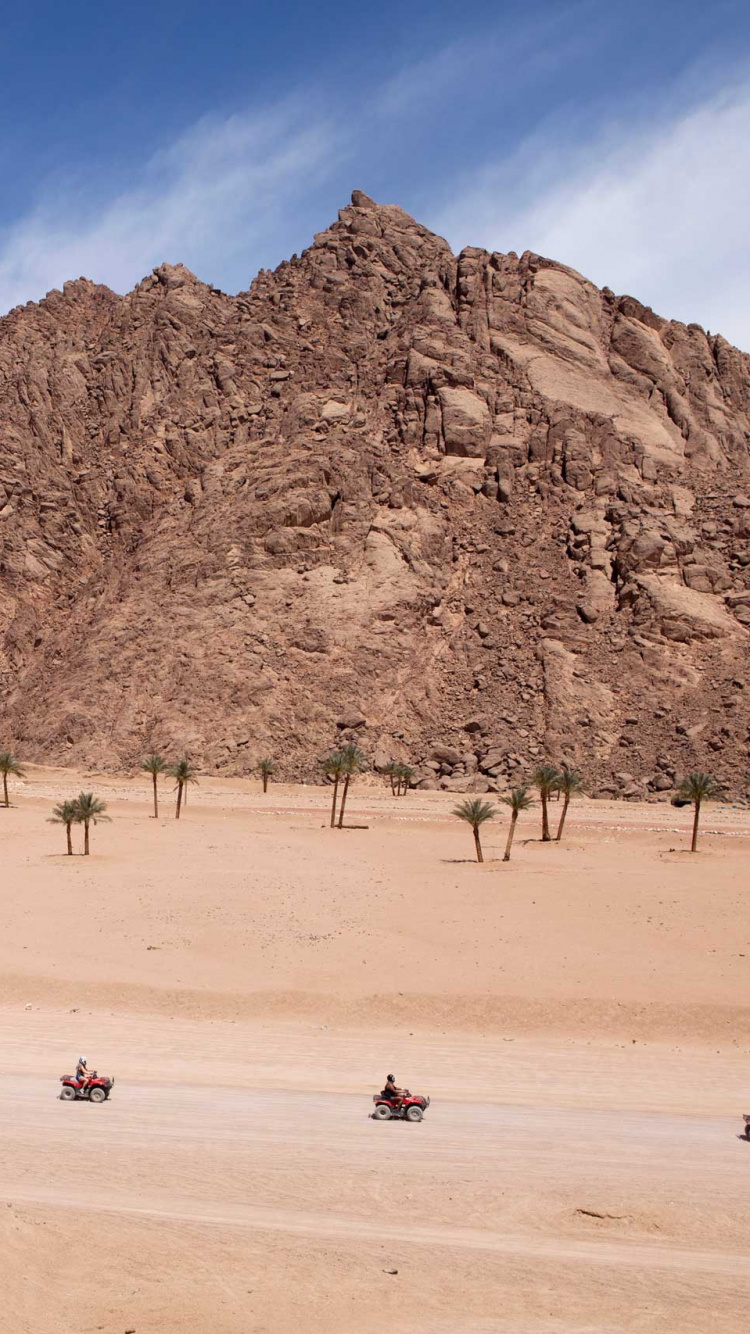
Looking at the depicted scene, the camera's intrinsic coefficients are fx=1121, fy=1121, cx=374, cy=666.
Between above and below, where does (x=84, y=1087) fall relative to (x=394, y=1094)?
below

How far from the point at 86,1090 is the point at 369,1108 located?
3469mm

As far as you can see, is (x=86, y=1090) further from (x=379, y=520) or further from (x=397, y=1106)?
(x=379, y=520)

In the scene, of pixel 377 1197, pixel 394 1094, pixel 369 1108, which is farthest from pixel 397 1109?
pixel 377 1197

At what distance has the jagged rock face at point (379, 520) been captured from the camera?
67938 mm

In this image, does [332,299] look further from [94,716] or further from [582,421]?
[94,716]

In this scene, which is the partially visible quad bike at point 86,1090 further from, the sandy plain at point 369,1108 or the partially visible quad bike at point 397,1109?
the partially visible quad bike at point 397,1109

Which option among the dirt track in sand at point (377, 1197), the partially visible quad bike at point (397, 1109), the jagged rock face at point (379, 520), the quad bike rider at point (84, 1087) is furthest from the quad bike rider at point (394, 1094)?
A: the jagged rock face at point (379, 520)

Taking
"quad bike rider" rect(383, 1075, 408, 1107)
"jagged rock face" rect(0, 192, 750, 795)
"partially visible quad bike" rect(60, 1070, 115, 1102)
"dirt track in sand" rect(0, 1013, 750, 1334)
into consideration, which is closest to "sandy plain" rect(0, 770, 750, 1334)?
"dirt track in sand" rect(0, 1013, 750, 1334)

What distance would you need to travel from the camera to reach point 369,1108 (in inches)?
542

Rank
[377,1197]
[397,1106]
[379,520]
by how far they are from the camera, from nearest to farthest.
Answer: [377,1197]
[397,1106]
[379,520]

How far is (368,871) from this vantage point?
34.4m

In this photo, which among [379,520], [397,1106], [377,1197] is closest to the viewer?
[377,1197]

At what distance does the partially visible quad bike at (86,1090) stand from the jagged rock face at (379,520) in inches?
1958

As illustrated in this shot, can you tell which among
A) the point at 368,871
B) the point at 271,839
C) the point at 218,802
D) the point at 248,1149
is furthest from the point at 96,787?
the point at 248,1149
